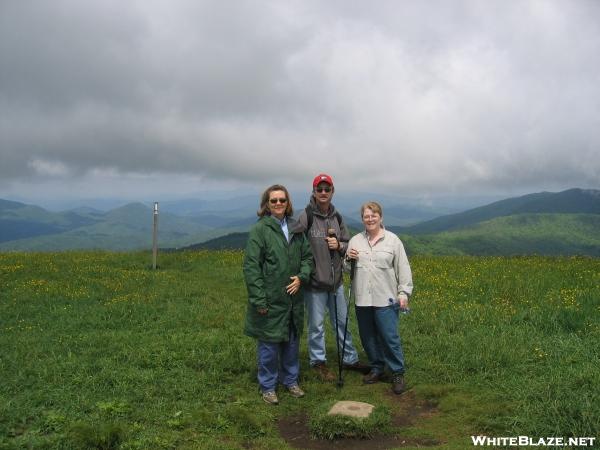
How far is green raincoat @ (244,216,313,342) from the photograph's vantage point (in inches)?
295

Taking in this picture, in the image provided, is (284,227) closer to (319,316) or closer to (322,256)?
(322,256)

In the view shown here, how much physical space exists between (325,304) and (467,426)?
10.1 ft

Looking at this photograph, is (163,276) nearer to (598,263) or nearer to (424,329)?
(424,329)

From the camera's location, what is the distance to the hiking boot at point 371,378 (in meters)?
8.62

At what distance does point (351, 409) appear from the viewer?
23.2ft

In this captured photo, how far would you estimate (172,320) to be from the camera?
41.9ft

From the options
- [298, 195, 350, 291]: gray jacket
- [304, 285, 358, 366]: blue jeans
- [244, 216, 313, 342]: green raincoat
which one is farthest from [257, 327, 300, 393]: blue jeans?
[298, 195, 350, 291]: gray jacket

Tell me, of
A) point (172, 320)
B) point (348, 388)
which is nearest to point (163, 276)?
point (172, 320)

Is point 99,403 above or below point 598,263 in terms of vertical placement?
below

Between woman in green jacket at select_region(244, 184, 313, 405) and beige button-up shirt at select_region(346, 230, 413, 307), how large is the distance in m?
1.08

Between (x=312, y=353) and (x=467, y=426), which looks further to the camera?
(x=312, y=353)

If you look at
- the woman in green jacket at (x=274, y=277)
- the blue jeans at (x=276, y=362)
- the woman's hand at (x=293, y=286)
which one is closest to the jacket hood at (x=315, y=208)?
the woman in green jacket at (x=274, y=277)

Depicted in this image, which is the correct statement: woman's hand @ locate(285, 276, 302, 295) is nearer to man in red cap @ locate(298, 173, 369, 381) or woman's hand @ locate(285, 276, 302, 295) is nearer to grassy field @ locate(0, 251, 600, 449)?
man in red cap @ locate(298, 173, 369, 381)

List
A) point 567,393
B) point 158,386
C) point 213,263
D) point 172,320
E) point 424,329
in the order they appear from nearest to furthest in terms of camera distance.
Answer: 1. point 567,393
2. point 158,386
3. point 424,329
4. point 172,320
5. point 213,263
